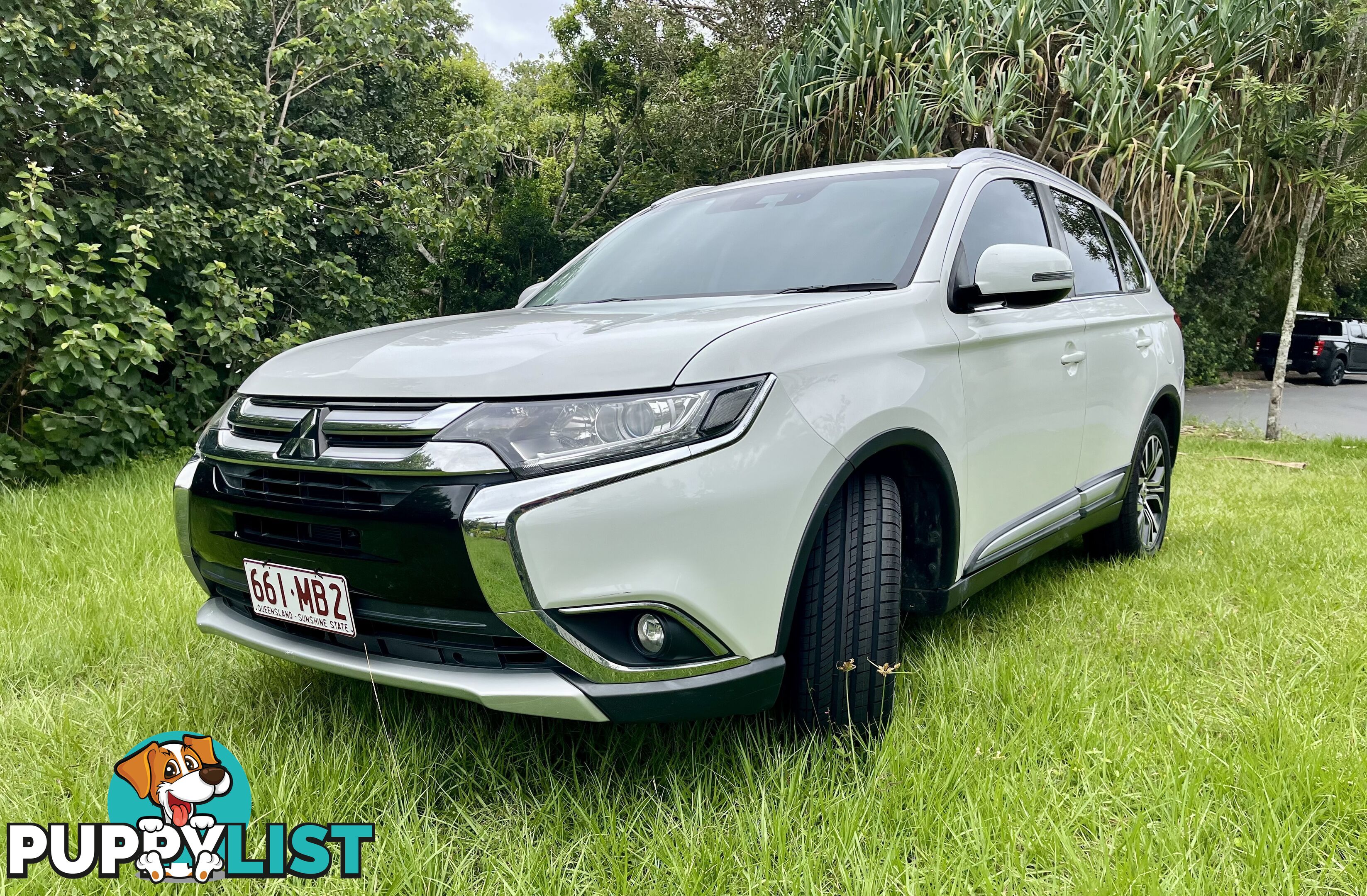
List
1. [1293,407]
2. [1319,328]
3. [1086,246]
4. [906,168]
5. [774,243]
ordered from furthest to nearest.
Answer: [1319,328]
[1293,407]
[1086,246]
[906,168]
[774,243]

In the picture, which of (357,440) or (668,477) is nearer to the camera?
(668,477)

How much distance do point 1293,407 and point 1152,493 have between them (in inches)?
482

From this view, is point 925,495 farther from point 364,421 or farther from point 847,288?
point 364,421

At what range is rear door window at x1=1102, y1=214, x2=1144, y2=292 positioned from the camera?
371cm

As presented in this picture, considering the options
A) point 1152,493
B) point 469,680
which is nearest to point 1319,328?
point 1152,493

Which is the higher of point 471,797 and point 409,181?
point 409,181

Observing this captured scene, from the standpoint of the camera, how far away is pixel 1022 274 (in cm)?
225

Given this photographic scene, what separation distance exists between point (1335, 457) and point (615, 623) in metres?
8.33

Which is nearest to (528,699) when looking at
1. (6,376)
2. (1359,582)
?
(1359,582)

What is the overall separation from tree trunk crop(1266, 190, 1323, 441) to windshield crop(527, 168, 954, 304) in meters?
8.10

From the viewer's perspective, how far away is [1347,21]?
800cm

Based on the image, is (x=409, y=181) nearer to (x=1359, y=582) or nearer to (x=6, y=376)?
(x=6, y=376)

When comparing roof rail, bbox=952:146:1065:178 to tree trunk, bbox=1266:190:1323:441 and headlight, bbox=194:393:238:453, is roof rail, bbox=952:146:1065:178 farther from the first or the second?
tree trunk, bbox=1266:190:1323:441

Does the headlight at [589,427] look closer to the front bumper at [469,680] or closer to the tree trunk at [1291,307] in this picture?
the front bumper at [469,680]
